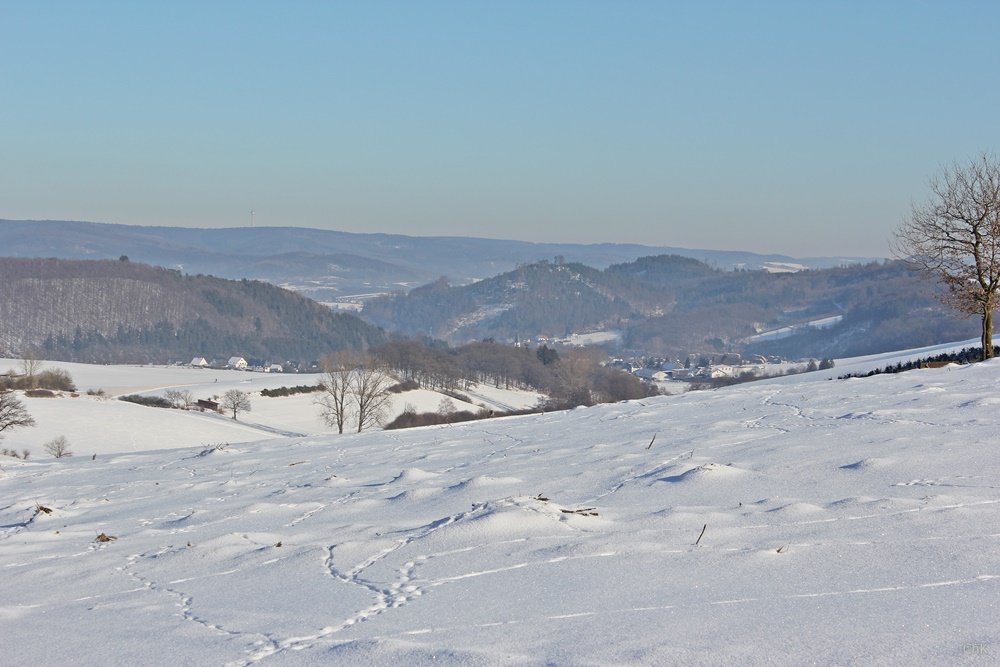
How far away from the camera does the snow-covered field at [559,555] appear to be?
15.9 ft

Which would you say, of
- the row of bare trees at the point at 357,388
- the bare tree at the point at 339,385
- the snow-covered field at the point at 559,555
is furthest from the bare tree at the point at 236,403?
the snow-covered field at the point at 559,555

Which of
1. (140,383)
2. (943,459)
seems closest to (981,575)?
(943,459)

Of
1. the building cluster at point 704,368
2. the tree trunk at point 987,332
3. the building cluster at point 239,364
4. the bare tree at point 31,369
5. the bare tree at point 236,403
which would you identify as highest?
the tree trunk at point 987,332

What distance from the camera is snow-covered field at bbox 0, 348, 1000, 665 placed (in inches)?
191

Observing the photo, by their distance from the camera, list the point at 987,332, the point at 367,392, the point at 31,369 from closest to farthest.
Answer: the point at 987,332 < the point at 367,392 < the point at 31,369

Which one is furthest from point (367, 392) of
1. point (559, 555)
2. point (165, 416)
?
point (559, 555)

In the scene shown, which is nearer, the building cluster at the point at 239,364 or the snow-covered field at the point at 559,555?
the snow-covered field at the point at 559,555

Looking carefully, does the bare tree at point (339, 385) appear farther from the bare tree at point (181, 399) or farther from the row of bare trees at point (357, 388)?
the bare tree at point (181, 399)

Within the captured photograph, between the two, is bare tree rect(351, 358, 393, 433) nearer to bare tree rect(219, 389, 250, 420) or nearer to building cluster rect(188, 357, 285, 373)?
bare tree rect(219, 389, 250, 420)

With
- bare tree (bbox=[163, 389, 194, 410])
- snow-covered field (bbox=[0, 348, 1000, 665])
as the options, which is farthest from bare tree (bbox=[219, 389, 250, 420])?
snow-covered field (bbox=[0, 348, 1000, 665])

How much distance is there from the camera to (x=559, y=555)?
21.9 feet

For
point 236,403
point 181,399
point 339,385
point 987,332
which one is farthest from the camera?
point 181,399

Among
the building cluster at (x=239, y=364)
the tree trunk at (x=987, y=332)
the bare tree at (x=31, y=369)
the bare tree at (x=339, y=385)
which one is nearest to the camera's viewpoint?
→ the tree trunk at (x=987, y=332)

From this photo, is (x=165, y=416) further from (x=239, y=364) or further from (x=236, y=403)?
(x=239, y=364)
